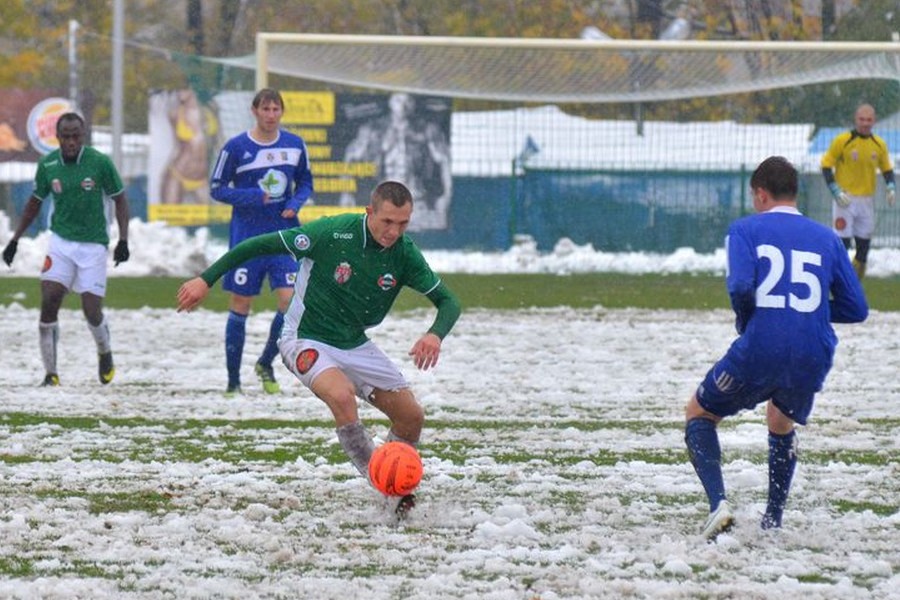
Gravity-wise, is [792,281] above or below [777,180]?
below

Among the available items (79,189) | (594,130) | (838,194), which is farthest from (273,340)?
(594,130)

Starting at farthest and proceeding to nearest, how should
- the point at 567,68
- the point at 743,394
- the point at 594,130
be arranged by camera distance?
the point at 594,130 < the point at 567,68 < the point at 743,394

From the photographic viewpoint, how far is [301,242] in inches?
335

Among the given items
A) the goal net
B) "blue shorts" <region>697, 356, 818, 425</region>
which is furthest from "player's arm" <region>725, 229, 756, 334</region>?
the goal net

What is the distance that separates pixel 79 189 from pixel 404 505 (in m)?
6.36

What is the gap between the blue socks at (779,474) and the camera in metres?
7.71

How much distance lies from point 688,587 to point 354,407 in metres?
2.32

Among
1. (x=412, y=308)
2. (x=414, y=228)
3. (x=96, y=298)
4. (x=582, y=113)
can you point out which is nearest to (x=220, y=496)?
(x=96, y=298)

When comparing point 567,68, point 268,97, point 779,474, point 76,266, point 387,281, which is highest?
point 567,68

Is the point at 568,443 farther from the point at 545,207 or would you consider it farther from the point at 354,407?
the point at 545,207

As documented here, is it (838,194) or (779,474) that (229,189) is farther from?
(838,194)

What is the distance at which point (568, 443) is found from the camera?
1076 centimetres

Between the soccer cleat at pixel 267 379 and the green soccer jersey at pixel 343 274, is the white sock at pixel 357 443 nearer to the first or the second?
the green soccer jersey at pixel 343 274

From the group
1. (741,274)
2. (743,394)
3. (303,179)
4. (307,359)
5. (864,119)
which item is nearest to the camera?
(741,274)
